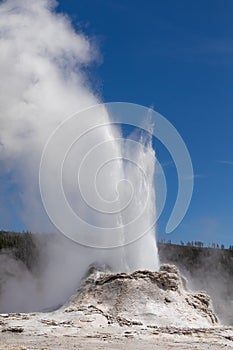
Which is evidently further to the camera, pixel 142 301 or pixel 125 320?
pixel 142 301

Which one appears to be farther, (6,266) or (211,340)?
(6,266)

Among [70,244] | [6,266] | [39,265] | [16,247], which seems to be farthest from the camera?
[16,247]

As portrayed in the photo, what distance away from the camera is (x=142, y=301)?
74.3 ft

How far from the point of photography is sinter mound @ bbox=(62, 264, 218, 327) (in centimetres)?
2170

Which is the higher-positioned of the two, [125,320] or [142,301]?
[142,301]

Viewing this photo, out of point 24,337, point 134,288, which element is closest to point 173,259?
point 134,288

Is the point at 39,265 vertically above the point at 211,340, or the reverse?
the point at 39,265

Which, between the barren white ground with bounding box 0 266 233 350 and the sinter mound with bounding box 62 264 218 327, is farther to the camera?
the sinter mound with bounding box 62 264 218 327

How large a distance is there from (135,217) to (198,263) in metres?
49.0

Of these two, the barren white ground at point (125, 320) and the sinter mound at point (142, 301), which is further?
the sinter mound at point (142, 301)

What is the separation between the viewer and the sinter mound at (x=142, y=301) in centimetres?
2170

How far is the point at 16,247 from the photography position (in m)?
69.1

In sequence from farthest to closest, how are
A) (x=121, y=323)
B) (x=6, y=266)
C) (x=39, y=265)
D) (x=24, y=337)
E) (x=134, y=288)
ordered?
1. (x=6, y=266)
2. (x=39, y=265)
3. (x=134, y=288)
4. (x=121, y=323)
5. (x=24, y=337)

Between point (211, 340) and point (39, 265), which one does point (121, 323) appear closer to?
point (211, 340)
